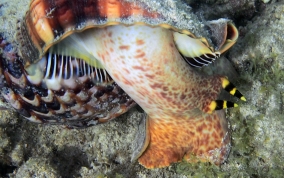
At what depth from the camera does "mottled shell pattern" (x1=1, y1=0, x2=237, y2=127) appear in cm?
154

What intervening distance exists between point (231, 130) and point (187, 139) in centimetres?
38

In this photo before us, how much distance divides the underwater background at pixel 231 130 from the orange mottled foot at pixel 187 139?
0.28ft

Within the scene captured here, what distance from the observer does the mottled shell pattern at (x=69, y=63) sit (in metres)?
1.54

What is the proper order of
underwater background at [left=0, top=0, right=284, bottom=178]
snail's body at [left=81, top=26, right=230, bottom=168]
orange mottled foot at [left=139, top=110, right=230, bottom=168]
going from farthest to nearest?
orange mottled foot at [left=139, top=110, right=230, bottom=168] → underwater background at [left=0, top=0, right=284, bottom=178] → snail's body at [left=81, top=26, right=230, bottom=168]

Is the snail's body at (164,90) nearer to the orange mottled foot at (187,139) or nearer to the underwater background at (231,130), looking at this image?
the orange mottled foot at (187,139)

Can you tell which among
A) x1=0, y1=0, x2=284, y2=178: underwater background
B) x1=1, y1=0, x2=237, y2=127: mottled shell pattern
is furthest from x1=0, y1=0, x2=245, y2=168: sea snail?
x1=0, y1=0, x2=284, y2=178: underwater background

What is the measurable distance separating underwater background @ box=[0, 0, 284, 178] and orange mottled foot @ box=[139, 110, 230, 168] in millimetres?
85

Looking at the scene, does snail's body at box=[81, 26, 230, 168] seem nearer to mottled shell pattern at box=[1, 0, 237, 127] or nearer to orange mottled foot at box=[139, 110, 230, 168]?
orange mottled foot at box=[139, 110, 230, 168]

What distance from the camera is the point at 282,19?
2426 millimetres

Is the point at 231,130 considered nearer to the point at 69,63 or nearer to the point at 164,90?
A: the point at 164,90

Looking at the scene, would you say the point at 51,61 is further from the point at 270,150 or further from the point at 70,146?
the point at 270,150

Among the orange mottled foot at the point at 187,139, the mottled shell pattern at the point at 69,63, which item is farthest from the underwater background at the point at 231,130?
the mottled shell pattern at the point at 69,63

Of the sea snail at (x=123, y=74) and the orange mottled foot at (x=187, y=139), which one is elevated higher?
the sea snail at (x=123, y=74)

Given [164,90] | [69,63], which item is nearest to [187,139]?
[164,90]
